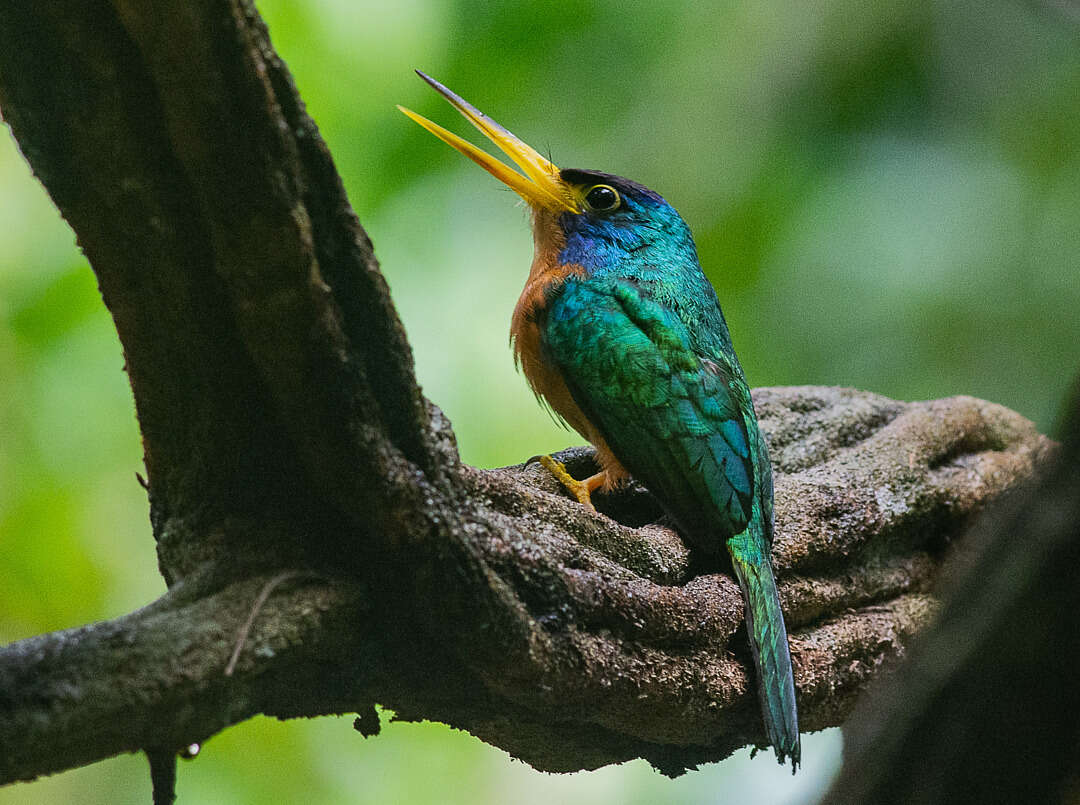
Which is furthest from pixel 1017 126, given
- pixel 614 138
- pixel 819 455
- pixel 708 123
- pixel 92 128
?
pixel 92 128

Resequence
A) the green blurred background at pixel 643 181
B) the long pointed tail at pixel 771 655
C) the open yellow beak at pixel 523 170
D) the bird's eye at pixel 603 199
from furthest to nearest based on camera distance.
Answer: the green blurred background at pixel 643 181
the bird's eye at pixel 603 199
the open yellow beak at pixel 523 170
the long pointed tail at pixel 771 655

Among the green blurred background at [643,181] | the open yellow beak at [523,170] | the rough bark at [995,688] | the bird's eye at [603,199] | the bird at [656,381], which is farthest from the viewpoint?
the green blurred background at [643,181]

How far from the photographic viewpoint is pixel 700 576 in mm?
2346

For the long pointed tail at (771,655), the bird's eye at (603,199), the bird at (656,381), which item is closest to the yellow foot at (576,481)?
the bird at (656,381)

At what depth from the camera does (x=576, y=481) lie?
2.69m

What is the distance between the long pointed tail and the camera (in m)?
2.07

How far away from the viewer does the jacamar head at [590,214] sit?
3137mm

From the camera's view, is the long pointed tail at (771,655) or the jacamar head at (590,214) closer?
the long pointed tail at (771,655)

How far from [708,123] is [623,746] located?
3.75 metres

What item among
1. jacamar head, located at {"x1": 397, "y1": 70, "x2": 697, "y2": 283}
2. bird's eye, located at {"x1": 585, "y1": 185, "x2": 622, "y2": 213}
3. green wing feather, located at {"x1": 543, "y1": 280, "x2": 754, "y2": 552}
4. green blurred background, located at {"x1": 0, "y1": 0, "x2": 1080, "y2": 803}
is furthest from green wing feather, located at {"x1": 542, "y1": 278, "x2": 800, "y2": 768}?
green blurred background, located at {"x1": 0, "y1": 0, "x2": 1080, "y2": 803}

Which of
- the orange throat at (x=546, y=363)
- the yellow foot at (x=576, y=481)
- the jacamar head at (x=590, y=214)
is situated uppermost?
the jacamar head at (x=590, y=214)

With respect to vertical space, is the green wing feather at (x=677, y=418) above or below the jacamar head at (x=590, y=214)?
below

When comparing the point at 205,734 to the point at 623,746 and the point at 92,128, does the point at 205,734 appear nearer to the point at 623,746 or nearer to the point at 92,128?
the point at 92,128

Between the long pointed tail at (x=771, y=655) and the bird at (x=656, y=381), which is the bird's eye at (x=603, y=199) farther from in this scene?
the long pointed tail at (x=771, y=655)
